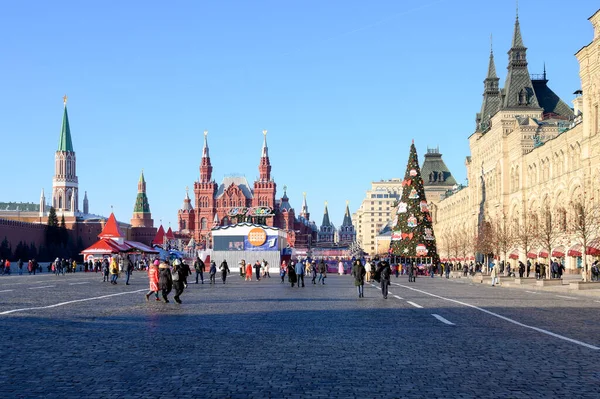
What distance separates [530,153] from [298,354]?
6175 centimetres

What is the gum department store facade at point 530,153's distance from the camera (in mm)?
50469

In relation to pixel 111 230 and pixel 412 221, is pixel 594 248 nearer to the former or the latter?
pixel 412 221

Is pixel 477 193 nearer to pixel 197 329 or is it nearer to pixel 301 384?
pixel 197 329

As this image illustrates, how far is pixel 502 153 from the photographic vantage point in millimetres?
77938

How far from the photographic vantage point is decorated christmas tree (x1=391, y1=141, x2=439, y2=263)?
7638 cm

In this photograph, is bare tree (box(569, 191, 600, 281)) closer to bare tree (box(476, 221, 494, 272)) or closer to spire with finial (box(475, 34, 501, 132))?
bare tree (box(476, 221, 494, 272))

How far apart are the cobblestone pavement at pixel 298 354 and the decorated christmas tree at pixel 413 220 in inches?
2241

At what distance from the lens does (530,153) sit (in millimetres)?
69062

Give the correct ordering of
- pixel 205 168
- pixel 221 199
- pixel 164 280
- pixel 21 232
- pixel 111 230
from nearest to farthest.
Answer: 1. pixel 164 280
2. pixel 111 230
3. pixel 21 232
4. pixel 221 199
5. pixel 205 168

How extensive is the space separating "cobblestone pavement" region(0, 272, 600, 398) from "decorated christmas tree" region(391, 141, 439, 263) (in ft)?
187

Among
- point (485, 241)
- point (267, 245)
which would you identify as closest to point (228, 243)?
point (267, 245)

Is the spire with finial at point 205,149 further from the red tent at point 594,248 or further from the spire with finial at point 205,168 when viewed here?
the red tent at point 594,248

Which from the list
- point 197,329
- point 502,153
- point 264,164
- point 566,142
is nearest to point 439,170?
point 264,164

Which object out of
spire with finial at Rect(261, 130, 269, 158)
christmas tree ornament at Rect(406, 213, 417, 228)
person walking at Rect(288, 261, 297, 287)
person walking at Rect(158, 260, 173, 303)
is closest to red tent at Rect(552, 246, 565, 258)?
christmas tree ornament at Rect(406, 213, 417, 228)
